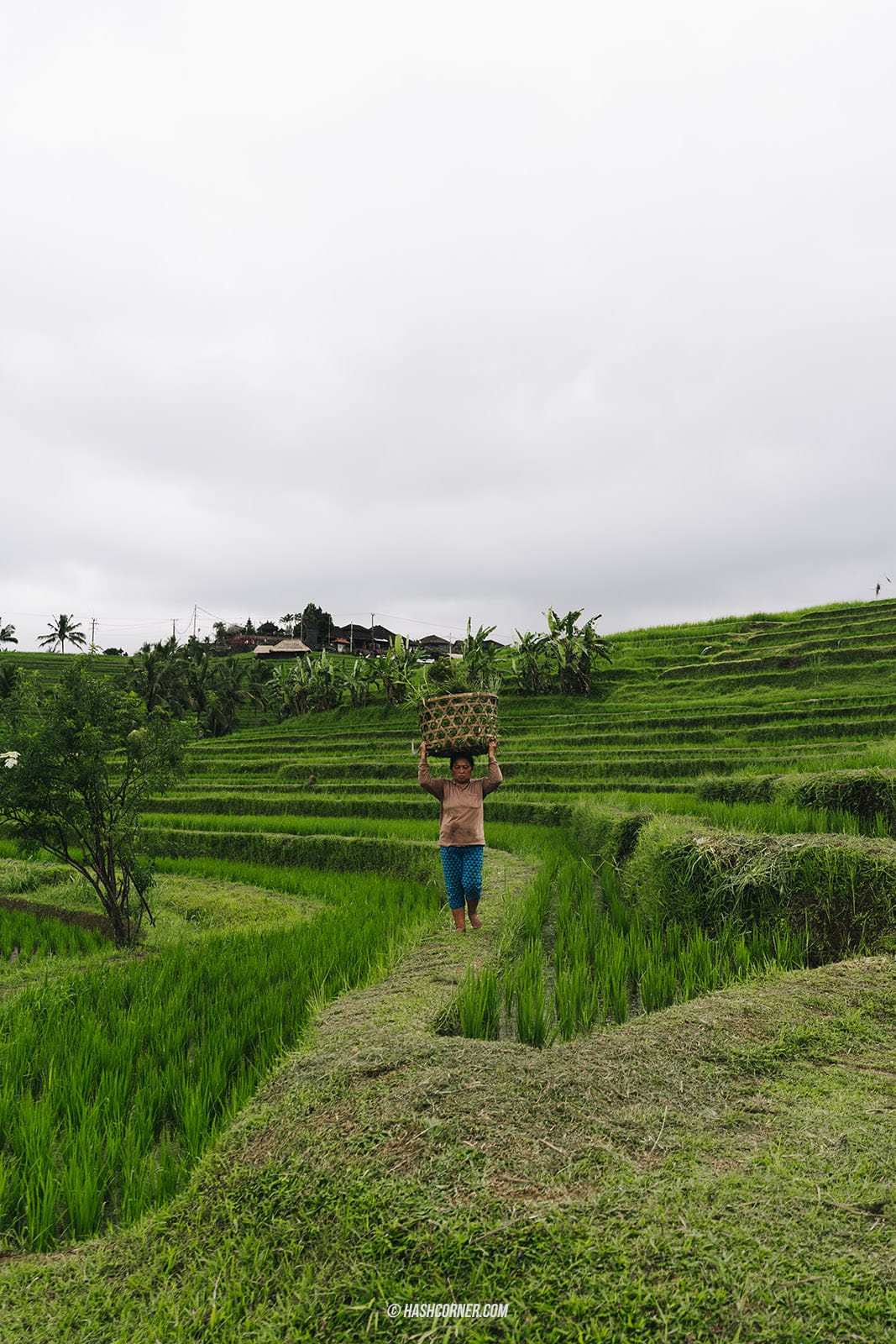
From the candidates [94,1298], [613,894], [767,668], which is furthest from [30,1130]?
[767,668]

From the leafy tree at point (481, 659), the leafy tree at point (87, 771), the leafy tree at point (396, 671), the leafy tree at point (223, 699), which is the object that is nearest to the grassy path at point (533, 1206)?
the leafy tree at point (87, 771)

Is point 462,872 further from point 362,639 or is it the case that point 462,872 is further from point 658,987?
point 362,639

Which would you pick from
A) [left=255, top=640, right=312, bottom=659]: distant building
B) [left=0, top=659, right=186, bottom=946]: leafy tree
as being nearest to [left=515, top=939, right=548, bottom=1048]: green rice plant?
[left=0, top=659, right=186, bottom=946]: leafy tree

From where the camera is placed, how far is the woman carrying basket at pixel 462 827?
445 cm

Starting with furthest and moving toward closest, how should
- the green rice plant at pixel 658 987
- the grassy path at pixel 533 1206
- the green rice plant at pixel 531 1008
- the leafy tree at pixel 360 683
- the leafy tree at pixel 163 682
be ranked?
1. the leafy tree at pixel 163 682
2. the leafy tree at pixel 360 683
3. the green rice plant at pixel 658 987
4. the green rice plant at pixel 531 1008
5. the grassy path at pixel 533 1206

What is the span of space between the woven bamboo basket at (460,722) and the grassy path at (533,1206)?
2280 mm

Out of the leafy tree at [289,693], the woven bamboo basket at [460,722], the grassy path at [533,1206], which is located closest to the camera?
the grassy path at [533,1206]

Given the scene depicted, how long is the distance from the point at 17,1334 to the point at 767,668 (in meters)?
21.3

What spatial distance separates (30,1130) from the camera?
2.25m

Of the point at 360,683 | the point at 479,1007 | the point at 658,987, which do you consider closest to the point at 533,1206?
the point at 479,1007

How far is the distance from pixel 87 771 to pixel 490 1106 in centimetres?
538

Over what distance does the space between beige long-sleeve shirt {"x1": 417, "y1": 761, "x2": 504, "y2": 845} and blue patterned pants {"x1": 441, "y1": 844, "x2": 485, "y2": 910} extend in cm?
7

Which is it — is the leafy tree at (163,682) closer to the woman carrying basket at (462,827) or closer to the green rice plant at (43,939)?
the green rice plant at (43,939)

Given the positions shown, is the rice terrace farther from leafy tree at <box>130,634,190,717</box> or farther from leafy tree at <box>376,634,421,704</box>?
leafy tree at <box>130,634,190,717</box>
